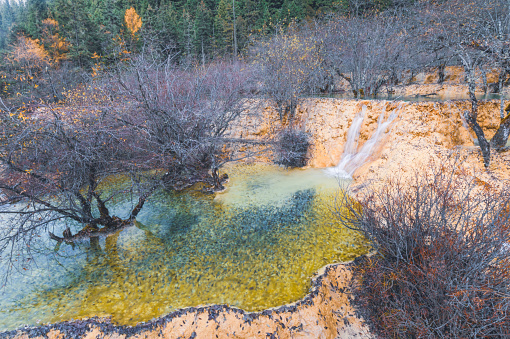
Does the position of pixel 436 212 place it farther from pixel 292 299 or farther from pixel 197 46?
pixel 197 46

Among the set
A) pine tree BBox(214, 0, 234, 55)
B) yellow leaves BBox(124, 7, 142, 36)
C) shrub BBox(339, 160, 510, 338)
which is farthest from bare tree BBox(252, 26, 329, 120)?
yellow leaves BBox(124, 7, 142, 36)

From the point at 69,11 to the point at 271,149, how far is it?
109ft

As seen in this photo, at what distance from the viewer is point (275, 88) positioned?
15750 mm

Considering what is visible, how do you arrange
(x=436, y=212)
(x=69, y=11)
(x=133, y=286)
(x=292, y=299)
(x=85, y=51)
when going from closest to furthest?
(x=436, y=212), (x=292, y=299), (x=133, y=286), (x=85, y=51), (x=69, y=11)

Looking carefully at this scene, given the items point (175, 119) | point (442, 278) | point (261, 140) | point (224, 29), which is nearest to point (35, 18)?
point (224, 29)

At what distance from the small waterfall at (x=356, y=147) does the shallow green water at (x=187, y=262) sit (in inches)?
126

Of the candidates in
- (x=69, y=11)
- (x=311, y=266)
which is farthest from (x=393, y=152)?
(x=69, y=11)

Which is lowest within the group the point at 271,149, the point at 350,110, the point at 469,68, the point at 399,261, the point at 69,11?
the point at 271,149

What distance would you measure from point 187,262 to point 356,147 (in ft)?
31.7

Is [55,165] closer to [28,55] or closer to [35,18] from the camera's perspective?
[28,55]

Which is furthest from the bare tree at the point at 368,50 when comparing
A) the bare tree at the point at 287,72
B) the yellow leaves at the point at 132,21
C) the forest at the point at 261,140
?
the yellow leaves at the point at 132,21

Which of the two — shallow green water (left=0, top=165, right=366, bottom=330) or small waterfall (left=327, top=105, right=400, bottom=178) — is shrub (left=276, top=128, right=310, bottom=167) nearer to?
small waterfall (left=327, top=105, right=400, bottom=178)

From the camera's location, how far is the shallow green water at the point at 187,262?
5.37m

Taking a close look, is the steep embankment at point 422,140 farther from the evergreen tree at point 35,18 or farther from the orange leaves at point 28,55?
the evergreen tree at point 35,18
